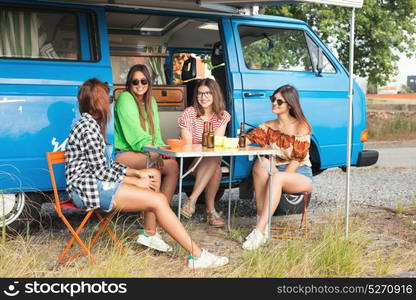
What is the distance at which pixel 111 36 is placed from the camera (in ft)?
22.5

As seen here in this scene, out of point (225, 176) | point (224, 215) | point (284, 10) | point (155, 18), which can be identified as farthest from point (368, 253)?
point (284, 10)

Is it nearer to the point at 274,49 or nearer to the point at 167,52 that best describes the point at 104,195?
the point at 274,49

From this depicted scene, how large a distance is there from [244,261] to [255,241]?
503mm

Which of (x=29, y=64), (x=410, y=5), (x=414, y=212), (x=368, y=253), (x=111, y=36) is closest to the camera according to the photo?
(x=368, y=253)

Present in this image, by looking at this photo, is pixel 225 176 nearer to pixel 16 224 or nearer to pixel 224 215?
pixel 224 215

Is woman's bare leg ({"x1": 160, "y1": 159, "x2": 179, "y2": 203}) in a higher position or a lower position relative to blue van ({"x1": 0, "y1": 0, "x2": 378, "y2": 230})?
lower

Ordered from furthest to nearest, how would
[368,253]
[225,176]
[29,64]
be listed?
[225,176] < [29,64] < [368,253]

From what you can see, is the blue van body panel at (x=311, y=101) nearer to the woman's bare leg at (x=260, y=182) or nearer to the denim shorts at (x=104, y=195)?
the woman's bare leg at (x=260, y=182)

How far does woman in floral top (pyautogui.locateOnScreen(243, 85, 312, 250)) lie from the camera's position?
16.6ft

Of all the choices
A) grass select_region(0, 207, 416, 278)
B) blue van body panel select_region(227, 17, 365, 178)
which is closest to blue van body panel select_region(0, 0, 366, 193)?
blue van body panel select_region(227, 17, 365, 178)

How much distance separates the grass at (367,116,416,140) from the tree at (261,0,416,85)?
1.39m

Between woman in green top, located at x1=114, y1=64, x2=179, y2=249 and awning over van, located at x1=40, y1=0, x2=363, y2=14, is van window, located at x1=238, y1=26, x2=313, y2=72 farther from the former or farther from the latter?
woman in green top, located at x1=114, y1=64, x2=179, y2=249

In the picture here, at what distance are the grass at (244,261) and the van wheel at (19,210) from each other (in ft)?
0.54

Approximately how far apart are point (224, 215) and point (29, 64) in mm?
2724
